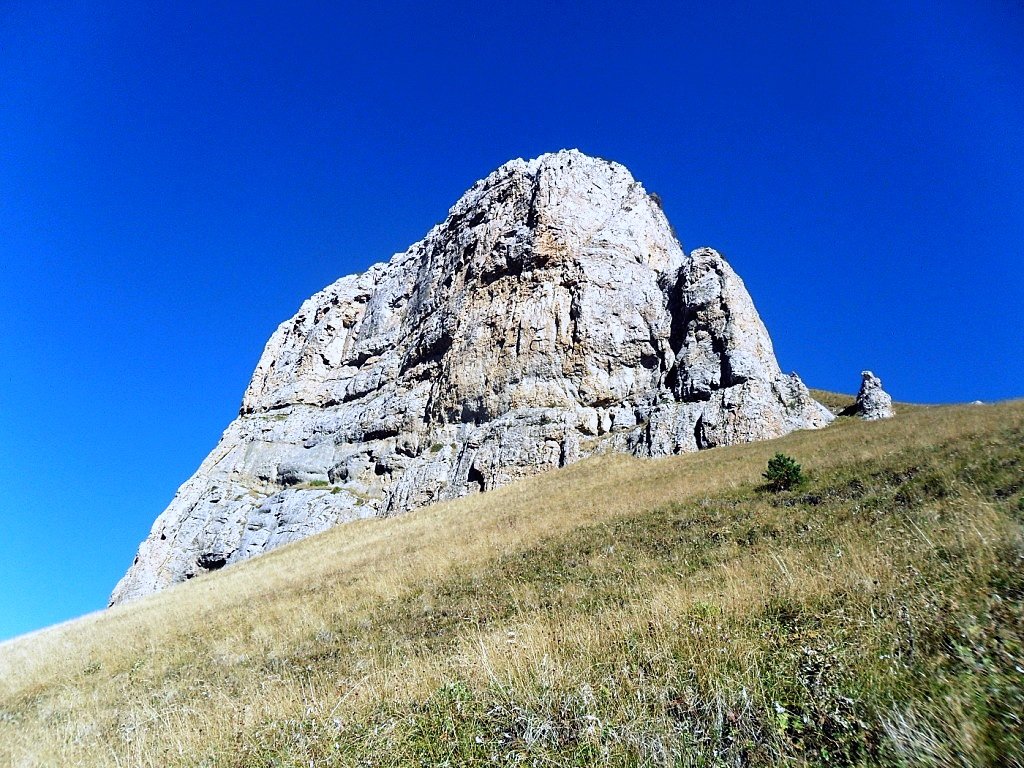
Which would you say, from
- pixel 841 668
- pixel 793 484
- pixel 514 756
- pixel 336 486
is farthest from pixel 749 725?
pixel 336 486

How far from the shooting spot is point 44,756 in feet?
20.1

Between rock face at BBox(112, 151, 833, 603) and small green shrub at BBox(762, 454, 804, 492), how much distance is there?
20162 millimetres

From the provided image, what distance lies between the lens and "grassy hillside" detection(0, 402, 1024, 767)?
3145 millimetres

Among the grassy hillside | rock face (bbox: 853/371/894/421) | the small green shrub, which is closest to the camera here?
the grassy hillside

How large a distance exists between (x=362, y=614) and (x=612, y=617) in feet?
21.1

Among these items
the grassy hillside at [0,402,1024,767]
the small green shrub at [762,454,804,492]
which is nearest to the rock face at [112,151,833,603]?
the small green shrub at [762,454,804,492]

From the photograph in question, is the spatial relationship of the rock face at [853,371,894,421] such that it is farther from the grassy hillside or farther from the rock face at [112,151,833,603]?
the grassy hillside

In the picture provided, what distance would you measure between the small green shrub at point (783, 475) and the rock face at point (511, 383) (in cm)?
2016

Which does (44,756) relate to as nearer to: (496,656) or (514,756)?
(496,656)

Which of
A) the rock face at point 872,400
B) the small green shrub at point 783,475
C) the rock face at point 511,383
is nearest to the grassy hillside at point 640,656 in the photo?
the small green shrub at point 783,475

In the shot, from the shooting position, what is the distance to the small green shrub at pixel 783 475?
13.7 m

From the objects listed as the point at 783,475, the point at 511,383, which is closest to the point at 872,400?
the point at 511,383

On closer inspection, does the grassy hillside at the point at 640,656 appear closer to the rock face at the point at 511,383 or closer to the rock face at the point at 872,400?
the rock face at the point at 511,383

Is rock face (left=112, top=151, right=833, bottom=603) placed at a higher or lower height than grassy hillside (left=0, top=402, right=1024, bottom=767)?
higher
